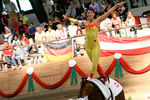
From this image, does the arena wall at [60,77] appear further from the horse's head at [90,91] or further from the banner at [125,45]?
the horse's head at [90,91]

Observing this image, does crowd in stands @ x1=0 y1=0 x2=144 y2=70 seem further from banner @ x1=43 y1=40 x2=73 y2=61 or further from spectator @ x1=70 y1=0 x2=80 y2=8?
banner @ x1=43 y1=40 x2=73 y2=61

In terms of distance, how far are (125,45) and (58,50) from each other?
1940 mm

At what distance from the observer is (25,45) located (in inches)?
313

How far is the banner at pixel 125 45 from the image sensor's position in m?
7.01

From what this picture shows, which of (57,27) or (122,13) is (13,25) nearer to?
(57,27)

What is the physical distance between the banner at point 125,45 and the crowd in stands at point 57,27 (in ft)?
0.53

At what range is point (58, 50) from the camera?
25.1ft

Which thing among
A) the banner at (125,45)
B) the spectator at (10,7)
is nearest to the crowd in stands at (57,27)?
the banner at (125,45)

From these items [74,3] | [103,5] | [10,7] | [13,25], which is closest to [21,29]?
[13,25]

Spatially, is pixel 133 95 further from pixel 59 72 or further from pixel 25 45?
pixel 25 45

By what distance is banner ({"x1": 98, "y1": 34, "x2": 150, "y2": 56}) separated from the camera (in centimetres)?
701

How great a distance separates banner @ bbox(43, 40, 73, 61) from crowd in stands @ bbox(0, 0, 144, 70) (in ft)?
0.67

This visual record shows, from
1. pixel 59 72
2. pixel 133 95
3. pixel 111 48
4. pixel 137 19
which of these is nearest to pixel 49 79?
pixel 59 72

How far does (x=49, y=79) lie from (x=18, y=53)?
1266 mm
